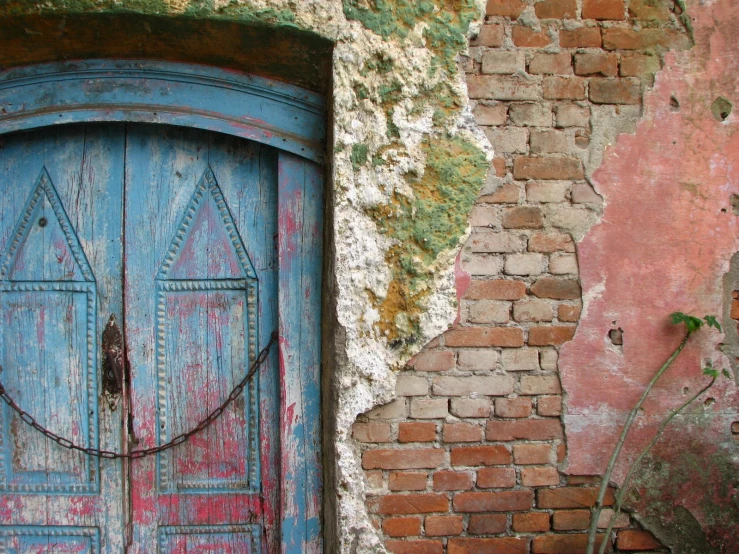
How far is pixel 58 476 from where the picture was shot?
213 centimetres

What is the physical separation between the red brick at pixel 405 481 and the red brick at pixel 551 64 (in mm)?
1442

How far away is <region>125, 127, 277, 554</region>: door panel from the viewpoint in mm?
2137

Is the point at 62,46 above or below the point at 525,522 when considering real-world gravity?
above

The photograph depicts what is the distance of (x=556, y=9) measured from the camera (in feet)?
6.42

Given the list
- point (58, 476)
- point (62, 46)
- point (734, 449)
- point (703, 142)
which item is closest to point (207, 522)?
point (58, 476)

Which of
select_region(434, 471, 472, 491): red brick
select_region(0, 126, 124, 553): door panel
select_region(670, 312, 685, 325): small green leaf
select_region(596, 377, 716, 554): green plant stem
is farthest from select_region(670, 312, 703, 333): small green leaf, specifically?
select_region(0, 126, 124, 553): door panel

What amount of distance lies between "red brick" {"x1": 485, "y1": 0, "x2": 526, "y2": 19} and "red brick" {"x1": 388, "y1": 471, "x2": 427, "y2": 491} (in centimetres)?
160

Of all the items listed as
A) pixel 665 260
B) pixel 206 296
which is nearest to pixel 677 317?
pixel 665 260

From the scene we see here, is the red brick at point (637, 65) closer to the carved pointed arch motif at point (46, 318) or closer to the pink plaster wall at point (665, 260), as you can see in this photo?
the pink plaster wall at point (665, 260)

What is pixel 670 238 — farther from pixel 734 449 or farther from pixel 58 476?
pixel 58 476

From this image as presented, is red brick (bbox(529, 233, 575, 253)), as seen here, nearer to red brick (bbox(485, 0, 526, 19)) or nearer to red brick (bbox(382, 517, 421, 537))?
red brick (bbox(485, 0, 526, 19))

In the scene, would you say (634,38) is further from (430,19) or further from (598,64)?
(430,19)

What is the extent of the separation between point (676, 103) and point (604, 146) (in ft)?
0.96

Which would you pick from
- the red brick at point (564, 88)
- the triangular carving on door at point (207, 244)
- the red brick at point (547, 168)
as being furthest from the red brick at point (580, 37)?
the triangular carving on door at point (207, 244)
